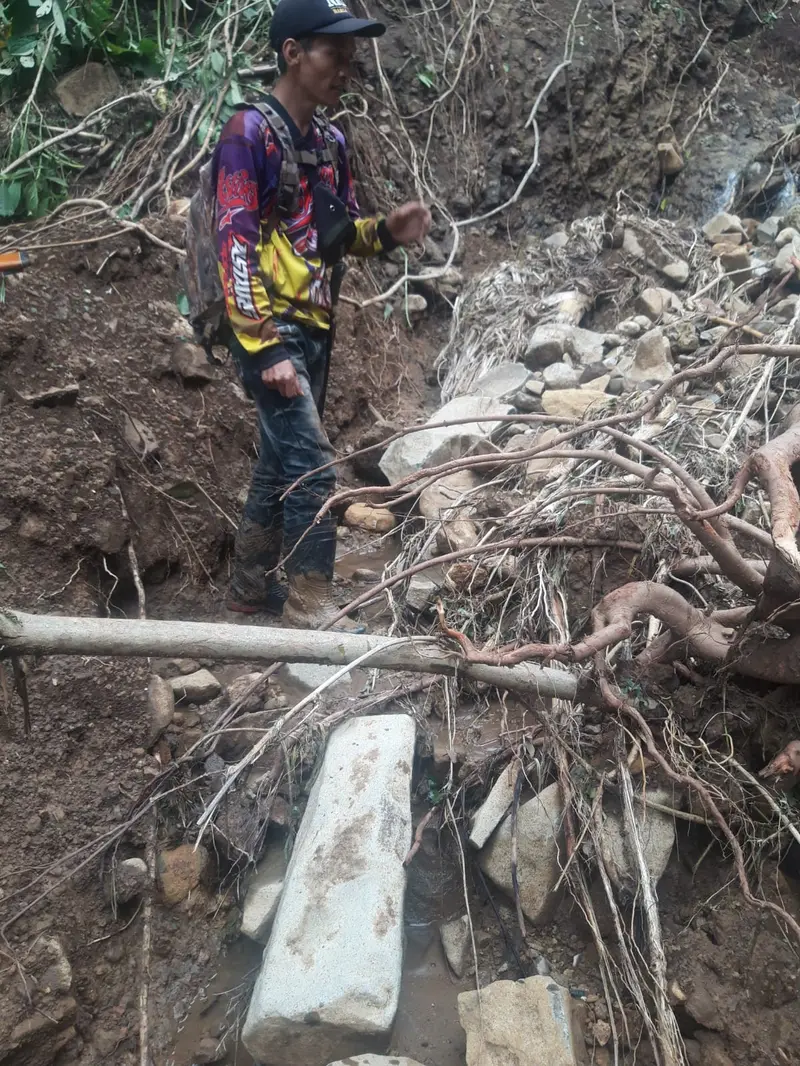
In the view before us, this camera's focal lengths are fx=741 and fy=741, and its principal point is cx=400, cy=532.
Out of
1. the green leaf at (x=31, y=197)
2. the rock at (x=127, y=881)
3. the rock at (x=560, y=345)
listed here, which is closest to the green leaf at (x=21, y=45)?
the green leaf at (x=31, y=197)

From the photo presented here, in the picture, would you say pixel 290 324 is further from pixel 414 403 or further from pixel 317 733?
pixel 414 403

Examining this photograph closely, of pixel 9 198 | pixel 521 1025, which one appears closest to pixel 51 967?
→ pixel 521 1025

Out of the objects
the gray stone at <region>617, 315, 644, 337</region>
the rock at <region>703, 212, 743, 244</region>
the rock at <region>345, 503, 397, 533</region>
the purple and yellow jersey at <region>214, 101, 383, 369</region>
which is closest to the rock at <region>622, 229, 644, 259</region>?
the rock at <region>703, 212, 743, 244</region>

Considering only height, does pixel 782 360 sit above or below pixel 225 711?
above

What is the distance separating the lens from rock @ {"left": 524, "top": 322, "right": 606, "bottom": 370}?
396 cm

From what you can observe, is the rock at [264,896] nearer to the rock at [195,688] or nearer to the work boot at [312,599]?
the rock at [195,688]

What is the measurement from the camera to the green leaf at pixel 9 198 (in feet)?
11.4

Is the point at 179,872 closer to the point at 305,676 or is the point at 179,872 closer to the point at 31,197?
the point at 305,676

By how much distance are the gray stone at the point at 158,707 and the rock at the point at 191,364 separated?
4.38 ft

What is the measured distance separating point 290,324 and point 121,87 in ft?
8.57

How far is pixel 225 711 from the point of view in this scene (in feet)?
7.69

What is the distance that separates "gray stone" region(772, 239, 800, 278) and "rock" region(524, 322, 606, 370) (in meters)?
0.93

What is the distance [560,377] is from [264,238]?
1.99 m

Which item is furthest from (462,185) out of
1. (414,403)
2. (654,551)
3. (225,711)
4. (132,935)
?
(132,935)
